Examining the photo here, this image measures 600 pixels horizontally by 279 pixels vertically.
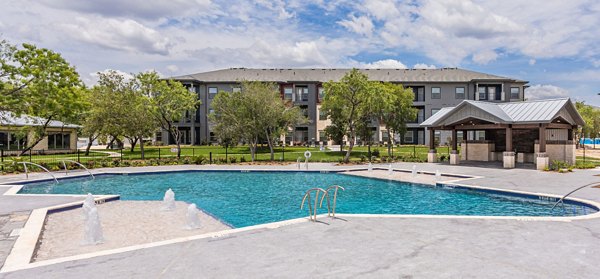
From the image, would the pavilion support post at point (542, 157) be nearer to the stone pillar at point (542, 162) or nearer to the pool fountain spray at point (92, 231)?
the stone pillar at point (542, 162)

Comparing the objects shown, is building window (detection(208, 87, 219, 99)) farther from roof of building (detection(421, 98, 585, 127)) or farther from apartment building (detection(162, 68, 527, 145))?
roof of building (detection(421, 98, 585, 127))

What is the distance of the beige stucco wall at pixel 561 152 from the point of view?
24.7 meters

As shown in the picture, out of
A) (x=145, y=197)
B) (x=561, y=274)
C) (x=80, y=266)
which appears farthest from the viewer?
(x=145, y=197)

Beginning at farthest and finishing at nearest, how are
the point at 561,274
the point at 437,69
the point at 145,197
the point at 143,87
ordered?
the point at 437,69
the point at 143,87
the point at 145,197
the point at 561,274

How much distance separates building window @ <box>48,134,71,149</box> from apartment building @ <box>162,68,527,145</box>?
1416 cm

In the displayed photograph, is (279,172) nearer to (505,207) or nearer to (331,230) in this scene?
(505,207)

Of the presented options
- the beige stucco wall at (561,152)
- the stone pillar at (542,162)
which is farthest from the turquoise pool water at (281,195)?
the beige stucco wall at (561,152)

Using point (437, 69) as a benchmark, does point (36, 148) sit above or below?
below

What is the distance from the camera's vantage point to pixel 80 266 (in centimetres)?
625

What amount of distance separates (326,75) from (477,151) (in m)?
30.1

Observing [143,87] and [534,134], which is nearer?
[534,134]

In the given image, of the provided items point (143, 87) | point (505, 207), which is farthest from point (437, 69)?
point (505, 207)

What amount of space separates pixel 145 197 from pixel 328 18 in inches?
607

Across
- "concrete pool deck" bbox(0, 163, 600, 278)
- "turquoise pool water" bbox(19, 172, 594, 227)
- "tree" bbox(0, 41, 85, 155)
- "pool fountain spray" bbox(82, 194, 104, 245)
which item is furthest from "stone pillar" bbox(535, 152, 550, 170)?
"tree" bbox(0, 41, 85, 155)
